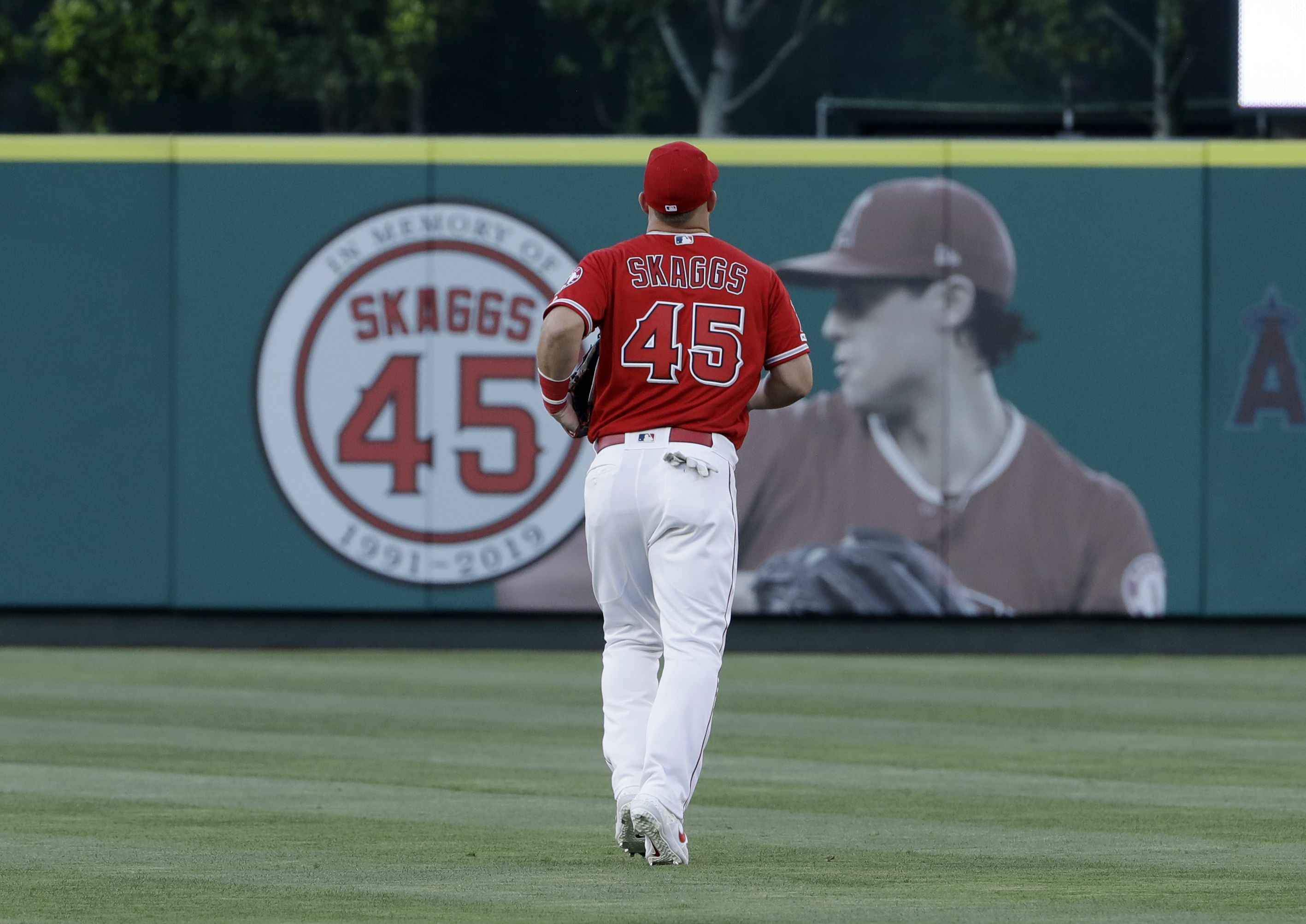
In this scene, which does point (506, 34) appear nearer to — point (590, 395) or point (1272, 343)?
point (1272, 343)

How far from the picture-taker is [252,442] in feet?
50.6

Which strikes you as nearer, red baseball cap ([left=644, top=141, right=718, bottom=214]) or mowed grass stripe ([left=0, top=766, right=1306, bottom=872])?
red baseball cap ([left=644, top=141, right=718, bottom=214])

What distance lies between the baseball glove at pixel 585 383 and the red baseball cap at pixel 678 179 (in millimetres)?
Result: 434

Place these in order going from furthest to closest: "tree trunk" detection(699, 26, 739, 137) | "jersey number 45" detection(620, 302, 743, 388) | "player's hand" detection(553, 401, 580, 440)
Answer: "tree trunk" detection(699, 26, 739, 137)
"player's hand" detection(553, 401, 580, 440)
"jersey number 45" detection(620, 302, 743, 388)

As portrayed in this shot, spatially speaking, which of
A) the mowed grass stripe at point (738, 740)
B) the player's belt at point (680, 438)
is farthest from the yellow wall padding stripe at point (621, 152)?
the player's belt at point (680, 438)

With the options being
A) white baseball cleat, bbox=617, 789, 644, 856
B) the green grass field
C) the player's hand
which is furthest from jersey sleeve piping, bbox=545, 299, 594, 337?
the green grass field

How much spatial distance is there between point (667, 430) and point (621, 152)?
9581mm

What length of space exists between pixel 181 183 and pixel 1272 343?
7.46 m

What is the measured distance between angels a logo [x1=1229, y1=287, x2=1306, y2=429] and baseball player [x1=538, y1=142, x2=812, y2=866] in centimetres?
960

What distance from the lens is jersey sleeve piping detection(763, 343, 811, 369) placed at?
6.34 m

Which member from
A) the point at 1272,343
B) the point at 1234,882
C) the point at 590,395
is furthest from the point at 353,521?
the point at 1234,882

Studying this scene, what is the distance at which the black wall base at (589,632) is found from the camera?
607 inches

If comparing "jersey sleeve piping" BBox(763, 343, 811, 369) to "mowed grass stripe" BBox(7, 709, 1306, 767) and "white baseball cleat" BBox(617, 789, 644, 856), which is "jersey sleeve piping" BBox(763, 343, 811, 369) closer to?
"white baseball cleat" BBox(617, 789, 644, 856)

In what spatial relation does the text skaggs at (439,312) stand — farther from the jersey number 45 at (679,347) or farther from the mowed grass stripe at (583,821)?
the jersey number 45 at (679,347)
